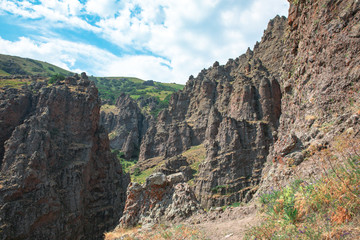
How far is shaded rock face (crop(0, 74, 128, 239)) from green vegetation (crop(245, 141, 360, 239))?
3481cm

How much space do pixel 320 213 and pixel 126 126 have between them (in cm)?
10570

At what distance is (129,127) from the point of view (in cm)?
10675

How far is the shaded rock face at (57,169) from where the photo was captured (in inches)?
1244

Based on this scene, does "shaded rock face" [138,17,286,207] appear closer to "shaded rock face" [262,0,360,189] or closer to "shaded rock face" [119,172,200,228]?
"shaded rock face" [119,172,200,228]

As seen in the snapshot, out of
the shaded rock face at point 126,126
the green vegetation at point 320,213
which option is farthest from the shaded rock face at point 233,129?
the green vegetation at point 320,213

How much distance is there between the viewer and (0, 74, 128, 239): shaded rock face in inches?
1244

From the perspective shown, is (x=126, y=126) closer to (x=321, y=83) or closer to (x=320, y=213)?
(x=321, y=83)

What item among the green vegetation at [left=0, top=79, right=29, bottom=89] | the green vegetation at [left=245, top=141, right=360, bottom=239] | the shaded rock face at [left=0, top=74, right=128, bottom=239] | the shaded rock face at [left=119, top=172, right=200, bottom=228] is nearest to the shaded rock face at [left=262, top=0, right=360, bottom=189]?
the green vegetation at [left=245, top=141, right=360, bottom=239]

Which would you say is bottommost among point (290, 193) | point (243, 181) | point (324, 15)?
point (243, 181)

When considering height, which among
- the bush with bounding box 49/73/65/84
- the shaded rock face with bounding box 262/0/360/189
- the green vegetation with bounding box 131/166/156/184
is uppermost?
the bush with bounding box 49/73/65/84

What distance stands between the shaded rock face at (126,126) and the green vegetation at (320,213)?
296 ft

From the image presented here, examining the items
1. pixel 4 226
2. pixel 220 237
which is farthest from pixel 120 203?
pixel 220 237

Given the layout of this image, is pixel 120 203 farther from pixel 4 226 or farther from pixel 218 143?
pixel 218 143

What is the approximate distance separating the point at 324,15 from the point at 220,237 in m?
11.0
